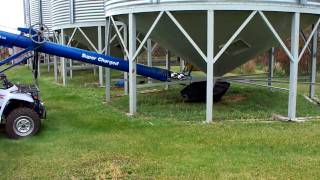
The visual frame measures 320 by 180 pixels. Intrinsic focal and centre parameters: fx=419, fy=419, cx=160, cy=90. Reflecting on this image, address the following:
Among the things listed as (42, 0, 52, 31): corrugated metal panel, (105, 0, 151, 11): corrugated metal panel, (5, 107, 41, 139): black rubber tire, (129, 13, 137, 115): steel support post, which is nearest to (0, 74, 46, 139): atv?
(5, 107, 41, 139): black rubber tire

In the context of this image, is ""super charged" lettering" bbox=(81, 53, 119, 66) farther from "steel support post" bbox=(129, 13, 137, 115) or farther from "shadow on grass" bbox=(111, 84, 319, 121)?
"shadow on grass" bbox=(111, 84, 319, 121)

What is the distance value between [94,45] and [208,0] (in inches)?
460

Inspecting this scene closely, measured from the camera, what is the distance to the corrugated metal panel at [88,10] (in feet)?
60.8

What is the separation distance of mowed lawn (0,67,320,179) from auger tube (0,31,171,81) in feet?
3.70

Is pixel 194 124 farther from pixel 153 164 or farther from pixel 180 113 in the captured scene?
pixel 153 164

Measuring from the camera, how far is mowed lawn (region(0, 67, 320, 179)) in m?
6.59

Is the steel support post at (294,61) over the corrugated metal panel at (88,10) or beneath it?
beneath

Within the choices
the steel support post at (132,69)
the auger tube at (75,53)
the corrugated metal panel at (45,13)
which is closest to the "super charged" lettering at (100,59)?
the auger tube at (75,53)

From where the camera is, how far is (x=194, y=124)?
9.97m

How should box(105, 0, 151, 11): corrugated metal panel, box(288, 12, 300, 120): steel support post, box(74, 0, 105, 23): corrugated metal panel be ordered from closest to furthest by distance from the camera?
box(288, 12, 300, 120): steel support post → box(105, 0, 151, 11): corrugated metal panel → box(74, 0, 105, 23): corrugated metal panel

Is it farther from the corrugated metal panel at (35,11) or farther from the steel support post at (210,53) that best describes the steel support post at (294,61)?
the corrugated metal panel at (35,11)

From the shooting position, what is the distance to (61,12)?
20.6m

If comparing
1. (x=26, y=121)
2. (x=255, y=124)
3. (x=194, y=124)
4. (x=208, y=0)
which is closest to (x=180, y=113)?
(x=194, y=124)

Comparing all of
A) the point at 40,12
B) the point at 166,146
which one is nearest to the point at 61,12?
the point at 40,12
